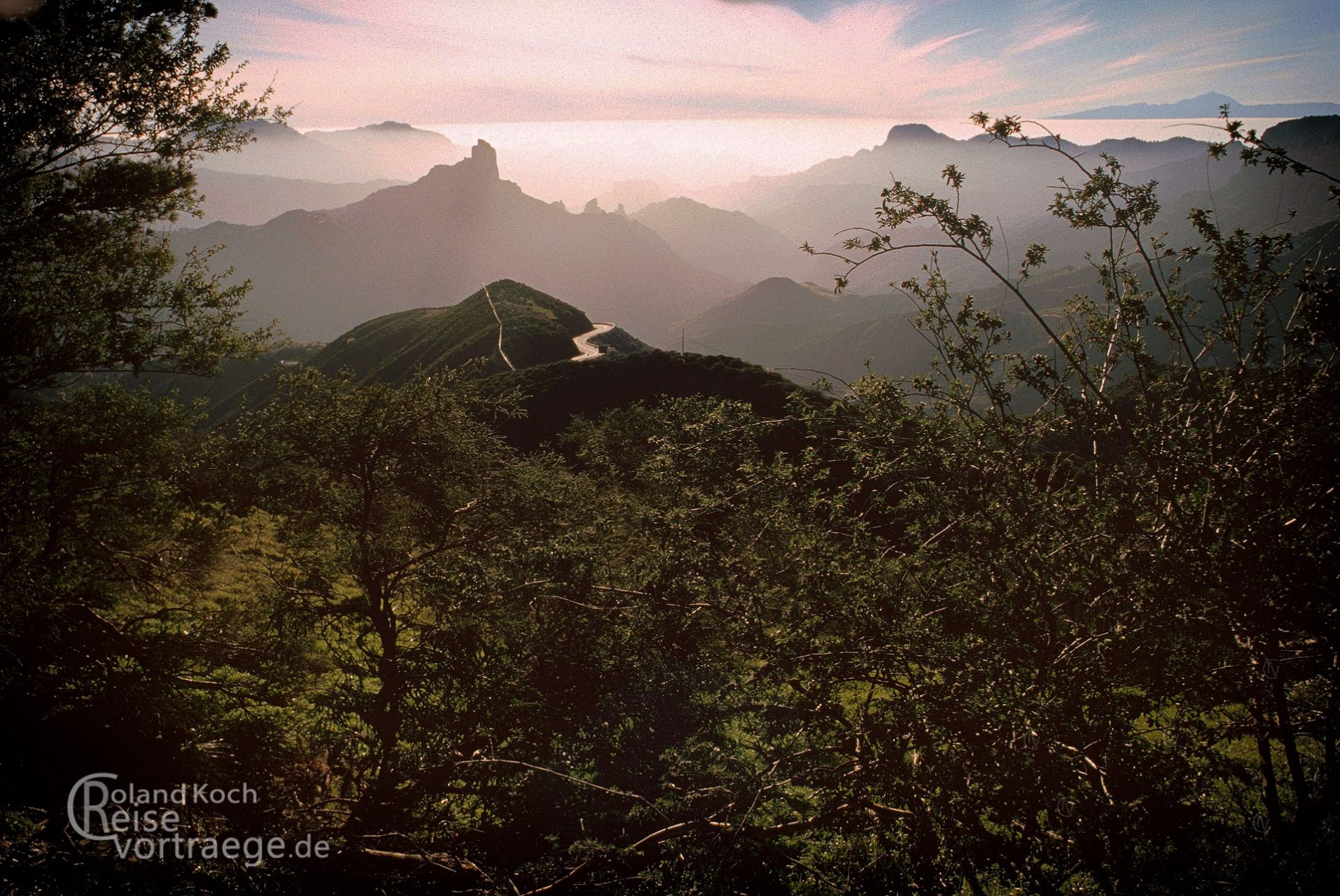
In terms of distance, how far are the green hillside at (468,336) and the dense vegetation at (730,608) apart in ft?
172

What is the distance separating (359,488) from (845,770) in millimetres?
7458

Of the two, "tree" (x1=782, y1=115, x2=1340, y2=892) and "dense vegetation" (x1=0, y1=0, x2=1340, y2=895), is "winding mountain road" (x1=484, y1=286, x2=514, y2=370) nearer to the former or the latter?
"dense vegetation" (x1=0, y1=0, x2=1340, y2=895)

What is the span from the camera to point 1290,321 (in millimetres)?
4621

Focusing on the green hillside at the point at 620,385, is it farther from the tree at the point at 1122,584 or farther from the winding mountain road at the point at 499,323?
the tree at the point at 1122,584

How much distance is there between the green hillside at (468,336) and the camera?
71.4m

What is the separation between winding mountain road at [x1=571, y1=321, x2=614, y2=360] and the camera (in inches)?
2773

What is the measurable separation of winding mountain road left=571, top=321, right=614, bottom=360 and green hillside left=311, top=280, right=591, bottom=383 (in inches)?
53.8

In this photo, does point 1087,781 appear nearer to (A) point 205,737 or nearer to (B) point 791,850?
(B) point 791,850

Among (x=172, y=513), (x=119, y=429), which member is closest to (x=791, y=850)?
(x=172, y=513)

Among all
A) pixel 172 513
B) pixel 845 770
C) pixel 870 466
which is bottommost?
pixel 845 770

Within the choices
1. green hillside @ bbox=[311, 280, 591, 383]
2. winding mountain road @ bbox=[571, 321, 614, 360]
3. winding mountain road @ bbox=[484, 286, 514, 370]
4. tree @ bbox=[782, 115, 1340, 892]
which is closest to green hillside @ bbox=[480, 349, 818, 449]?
winding mountain road @ bbox=[484, 286, 514, 370]

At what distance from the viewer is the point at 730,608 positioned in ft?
18.9

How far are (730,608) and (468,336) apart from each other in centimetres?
8165

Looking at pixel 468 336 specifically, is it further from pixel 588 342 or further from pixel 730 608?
pixel 730 608
